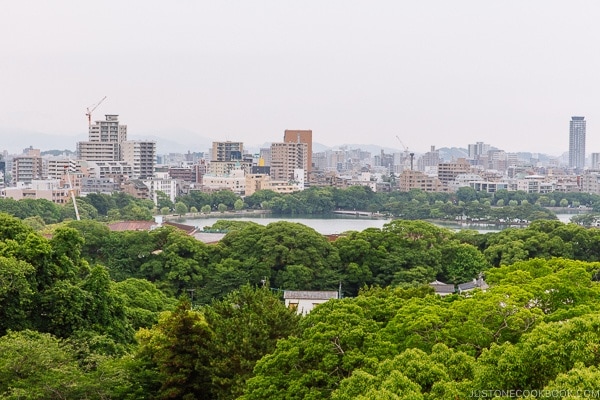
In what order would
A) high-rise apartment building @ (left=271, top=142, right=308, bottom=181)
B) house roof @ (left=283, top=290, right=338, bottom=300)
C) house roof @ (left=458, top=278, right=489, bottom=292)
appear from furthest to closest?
high-rise apartment building @ (left=271, top=142, right=308, bottom=181) < house roof @ (left=458, top=278, right=489, bottom=292) < house roof @ (left=283, top=290, right=338, bottom=300)

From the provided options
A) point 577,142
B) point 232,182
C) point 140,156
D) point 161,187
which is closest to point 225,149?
point 140,156

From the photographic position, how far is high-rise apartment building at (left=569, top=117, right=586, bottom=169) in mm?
125312

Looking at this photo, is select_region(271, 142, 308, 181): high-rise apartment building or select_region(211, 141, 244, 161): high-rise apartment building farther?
select_region(211, 141, 244, 161): high-rise apartment building

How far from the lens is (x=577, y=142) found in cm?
12588

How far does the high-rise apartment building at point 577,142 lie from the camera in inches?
4934

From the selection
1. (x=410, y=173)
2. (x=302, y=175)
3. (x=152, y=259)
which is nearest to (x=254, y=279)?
(x=152, y=259)

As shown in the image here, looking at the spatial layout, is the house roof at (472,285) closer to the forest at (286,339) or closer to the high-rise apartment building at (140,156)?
the forest at (286,339)

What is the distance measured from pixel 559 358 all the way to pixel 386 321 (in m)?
3.21

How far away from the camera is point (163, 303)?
14844 mm

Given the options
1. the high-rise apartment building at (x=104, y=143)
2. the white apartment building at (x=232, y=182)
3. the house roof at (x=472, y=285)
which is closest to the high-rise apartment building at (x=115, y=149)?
the high-rise apartment building at (x=104, y=143)

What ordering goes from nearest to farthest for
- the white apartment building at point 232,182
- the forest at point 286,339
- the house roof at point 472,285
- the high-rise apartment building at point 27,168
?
the forest at point 286,339, the house roof at point 472,285, the high-rise apartment building at point 27,168, the white apartment building at point 232,182

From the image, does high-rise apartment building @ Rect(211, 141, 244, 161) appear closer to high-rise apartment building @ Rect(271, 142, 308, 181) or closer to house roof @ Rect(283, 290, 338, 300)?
high-rise apartment building @ Rect(271, 142, 308, 181)

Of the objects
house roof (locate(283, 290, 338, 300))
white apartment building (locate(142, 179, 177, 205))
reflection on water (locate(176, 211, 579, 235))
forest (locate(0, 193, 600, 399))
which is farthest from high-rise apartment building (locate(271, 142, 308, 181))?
forest (locate(0, 193, 600, 399))

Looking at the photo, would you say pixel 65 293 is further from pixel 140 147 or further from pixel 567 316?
pixel 140 147
